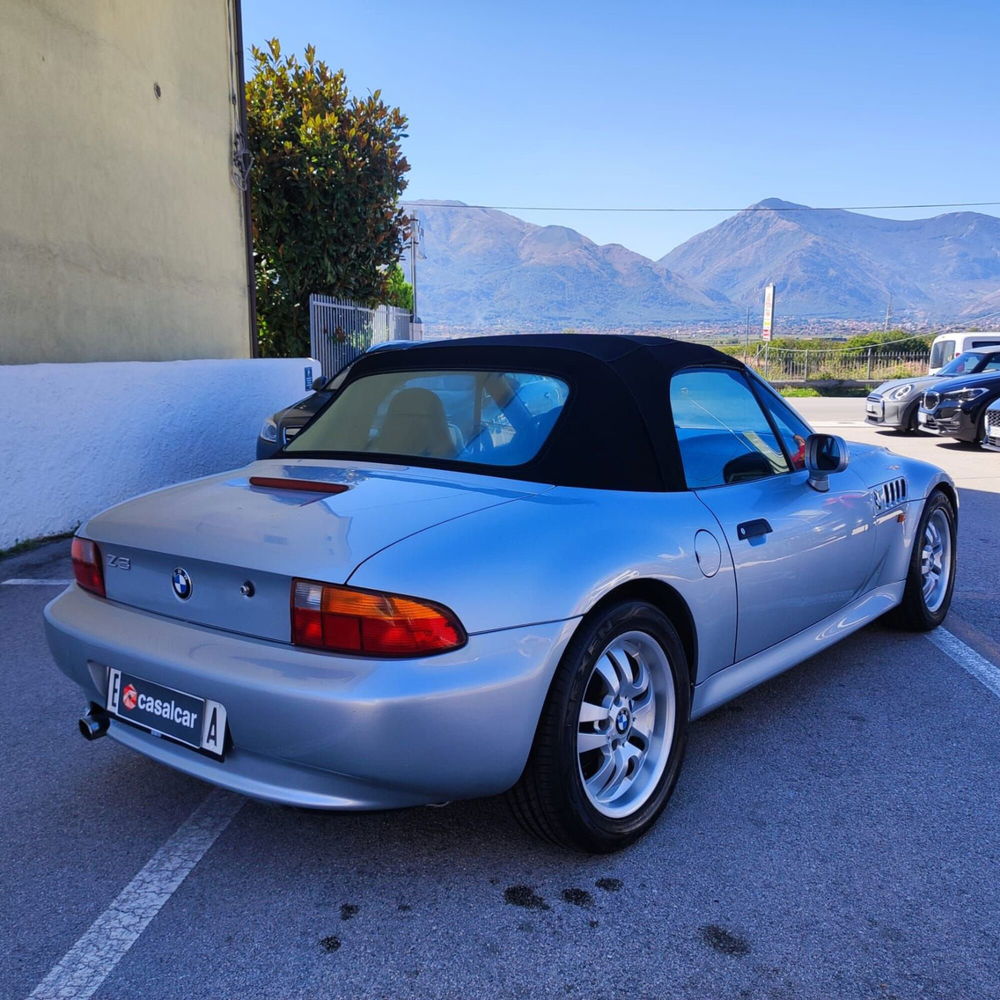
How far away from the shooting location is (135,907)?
2369 mm

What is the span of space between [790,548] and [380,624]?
5.64 feet

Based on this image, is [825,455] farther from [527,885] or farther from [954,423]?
[954,423]

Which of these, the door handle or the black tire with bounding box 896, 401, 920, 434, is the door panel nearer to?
the door handle

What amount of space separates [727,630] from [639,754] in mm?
513

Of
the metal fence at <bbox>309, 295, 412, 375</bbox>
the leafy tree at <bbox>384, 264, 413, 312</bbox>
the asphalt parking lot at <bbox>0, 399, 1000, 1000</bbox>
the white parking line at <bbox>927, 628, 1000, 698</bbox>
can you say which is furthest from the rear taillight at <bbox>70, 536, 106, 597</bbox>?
the leafy tree at <bbox>384, 264, 413, 312</bbox>

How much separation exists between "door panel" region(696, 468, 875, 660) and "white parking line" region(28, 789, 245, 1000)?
177cm

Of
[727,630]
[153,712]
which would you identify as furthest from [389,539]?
[727,630]

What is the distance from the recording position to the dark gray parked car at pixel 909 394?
14875mm

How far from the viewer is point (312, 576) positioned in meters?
2.22

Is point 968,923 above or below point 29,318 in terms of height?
below

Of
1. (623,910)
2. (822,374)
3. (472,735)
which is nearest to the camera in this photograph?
(472,735)

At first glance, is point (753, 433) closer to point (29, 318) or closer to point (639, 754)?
point (639, 754)

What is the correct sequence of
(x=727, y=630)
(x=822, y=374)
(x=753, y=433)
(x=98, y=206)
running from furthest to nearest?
(x=822, y=374) → (x=98, y=206) → (x=753, y=433) → (x=727, y=630)

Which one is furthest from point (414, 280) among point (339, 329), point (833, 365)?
point (833, 365)
